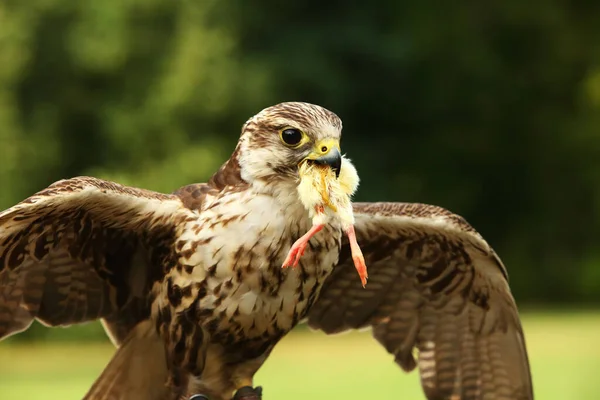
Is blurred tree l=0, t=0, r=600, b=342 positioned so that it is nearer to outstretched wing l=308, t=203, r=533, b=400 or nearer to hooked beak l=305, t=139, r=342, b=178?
outstretched wing l=308, t=203, r=533, b=400

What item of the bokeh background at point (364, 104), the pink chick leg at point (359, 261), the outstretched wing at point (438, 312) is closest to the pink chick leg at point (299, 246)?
the pink chick leg at point (359, 261)

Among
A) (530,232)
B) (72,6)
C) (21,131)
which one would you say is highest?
(72,6)

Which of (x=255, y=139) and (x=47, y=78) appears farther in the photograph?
(x=47, y=78)

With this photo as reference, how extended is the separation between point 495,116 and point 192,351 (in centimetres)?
1808

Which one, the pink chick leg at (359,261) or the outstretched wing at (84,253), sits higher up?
the pink chick leg at (359,261)

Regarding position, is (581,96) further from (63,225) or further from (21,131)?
(63,225)

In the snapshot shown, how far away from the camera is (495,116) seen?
2166 centimetres

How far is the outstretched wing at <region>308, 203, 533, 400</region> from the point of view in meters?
4.78

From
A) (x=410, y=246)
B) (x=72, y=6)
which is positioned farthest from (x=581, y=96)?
(x=410, y=246)

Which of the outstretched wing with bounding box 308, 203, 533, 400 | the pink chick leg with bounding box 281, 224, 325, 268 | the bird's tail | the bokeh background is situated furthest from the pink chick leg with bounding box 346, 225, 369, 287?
the bokeh background

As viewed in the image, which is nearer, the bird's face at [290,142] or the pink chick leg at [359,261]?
the pink chick leg at [359,261]

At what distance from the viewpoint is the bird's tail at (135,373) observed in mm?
4480

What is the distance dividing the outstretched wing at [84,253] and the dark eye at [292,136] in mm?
531

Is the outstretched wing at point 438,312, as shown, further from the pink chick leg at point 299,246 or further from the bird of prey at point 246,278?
the pink chick leg at point 299,246
